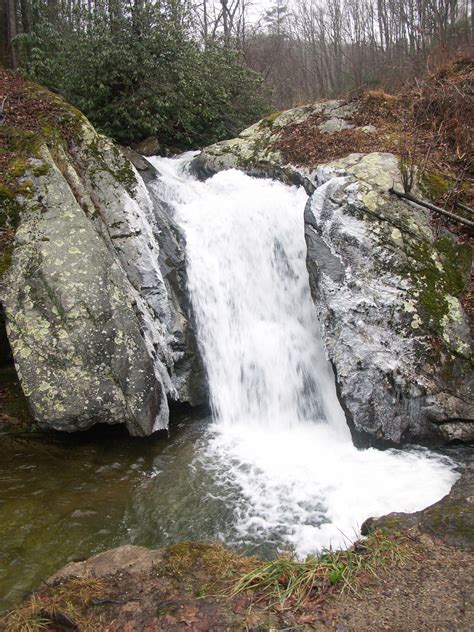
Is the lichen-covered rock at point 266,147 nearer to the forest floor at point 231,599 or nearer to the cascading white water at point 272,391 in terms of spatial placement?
the cascading white water at point 272,391

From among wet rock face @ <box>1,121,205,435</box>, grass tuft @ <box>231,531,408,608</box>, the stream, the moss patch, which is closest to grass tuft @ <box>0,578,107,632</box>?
the stream

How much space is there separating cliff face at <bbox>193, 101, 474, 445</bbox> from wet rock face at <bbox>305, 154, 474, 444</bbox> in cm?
1

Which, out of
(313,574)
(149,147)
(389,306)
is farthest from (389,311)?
(149,147)

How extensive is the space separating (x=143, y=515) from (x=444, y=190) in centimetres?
659

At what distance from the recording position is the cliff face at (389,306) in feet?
18.6

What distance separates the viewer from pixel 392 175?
716 cm

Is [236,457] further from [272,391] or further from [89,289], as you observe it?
[89,289]

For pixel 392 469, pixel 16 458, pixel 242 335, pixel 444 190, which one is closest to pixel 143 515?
pixel 16 458

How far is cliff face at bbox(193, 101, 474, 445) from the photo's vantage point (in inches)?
223

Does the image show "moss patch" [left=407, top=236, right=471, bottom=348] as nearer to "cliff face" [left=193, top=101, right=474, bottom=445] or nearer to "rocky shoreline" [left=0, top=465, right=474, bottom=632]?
"cliff face" [left=193, top=101, right=474, bottom=445]

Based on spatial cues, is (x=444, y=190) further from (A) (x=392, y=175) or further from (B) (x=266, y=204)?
(B) (x=266, y=204)

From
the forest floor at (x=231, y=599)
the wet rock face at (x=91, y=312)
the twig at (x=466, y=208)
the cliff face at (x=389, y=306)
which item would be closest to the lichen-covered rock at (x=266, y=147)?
the cliff face at (x=389, y=306)

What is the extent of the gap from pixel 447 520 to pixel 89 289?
15.4ft

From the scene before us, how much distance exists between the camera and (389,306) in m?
6.07
